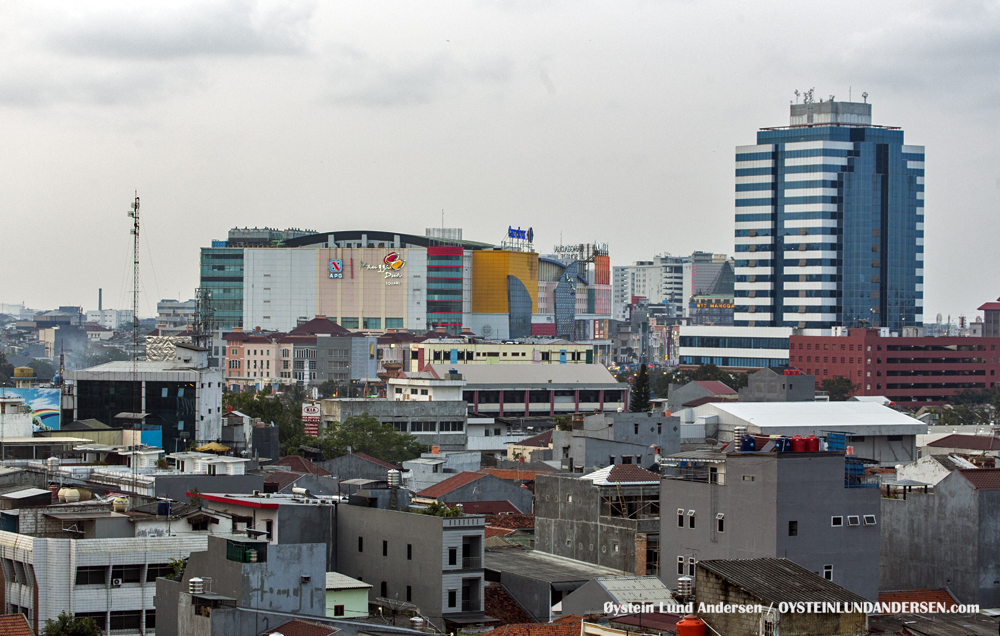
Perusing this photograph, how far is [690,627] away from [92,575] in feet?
62.4

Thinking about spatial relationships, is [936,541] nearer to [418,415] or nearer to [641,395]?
[418,415]

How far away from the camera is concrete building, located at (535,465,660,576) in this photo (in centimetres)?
5028

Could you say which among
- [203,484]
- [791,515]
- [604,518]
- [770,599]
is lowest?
[604,518]

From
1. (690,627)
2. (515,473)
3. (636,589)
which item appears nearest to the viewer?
(690,627)

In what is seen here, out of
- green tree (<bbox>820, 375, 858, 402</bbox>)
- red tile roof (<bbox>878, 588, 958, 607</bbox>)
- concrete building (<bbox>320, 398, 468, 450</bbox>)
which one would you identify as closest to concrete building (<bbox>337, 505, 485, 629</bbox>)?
red tile roof (<bbox>878, 588, 958, 607</bbox>)

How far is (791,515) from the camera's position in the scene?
43.2 m

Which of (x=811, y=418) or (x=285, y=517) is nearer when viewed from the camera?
(x=285, y=517)

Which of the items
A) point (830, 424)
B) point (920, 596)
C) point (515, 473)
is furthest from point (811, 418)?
point (920, 596)

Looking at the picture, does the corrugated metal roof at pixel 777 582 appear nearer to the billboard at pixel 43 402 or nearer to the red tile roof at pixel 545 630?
the red tile roof at pixel 545 630

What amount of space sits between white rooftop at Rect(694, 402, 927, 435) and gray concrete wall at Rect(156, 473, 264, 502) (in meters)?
43.6

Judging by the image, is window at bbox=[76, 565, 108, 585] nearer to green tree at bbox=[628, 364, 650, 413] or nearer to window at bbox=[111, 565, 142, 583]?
window at bbox=[111, 565, 142, 583]

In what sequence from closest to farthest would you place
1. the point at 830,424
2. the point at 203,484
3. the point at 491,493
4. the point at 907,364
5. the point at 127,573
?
the point at 127,573 → the point at 203,484 → the point at 491,493 → the point at 830,424 → the point at 907,364

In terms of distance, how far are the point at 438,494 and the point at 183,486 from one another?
18.6m

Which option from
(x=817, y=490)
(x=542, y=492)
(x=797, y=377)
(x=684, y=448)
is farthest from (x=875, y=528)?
(x=797, y=377)
